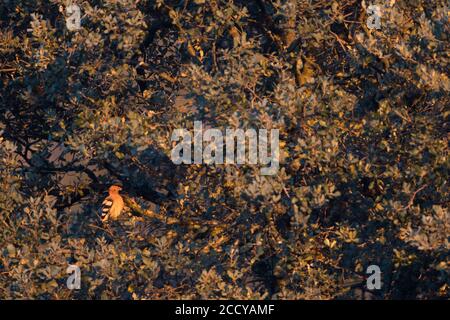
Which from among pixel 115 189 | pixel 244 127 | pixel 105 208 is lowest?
pixel 105 208

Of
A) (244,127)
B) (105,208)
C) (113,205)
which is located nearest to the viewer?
(244,127)

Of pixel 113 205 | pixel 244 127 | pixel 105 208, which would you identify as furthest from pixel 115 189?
pixel 244 127

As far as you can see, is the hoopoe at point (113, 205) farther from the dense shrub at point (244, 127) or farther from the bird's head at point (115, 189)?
the dense shrub at point (244, 127)

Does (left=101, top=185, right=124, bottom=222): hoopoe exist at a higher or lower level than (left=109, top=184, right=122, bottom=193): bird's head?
lower

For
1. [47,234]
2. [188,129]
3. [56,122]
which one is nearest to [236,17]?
[188,129]

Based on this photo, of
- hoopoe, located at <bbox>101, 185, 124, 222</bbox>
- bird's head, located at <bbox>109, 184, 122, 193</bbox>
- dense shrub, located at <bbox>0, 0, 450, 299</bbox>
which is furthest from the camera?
bird's head, located at <bbox>109, 184, 122, 193</bbox>

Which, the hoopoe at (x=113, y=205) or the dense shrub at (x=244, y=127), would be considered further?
the hoopoe at (x=113, y=205)

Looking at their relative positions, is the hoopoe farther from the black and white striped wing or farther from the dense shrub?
the dense shrub

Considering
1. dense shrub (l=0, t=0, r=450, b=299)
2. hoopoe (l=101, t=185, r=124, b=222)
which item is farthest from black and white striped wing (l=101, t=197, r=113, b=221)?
dense shrub (l=0, t=0, r=450, b=299)

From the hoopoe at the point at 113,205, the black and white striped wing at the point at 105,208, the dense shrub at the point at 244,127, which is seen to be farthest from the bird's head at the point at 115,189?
the black and white striped wing at the point at 105,208

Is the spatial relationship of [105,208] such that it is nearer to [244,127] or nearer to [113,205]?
[113,205]
